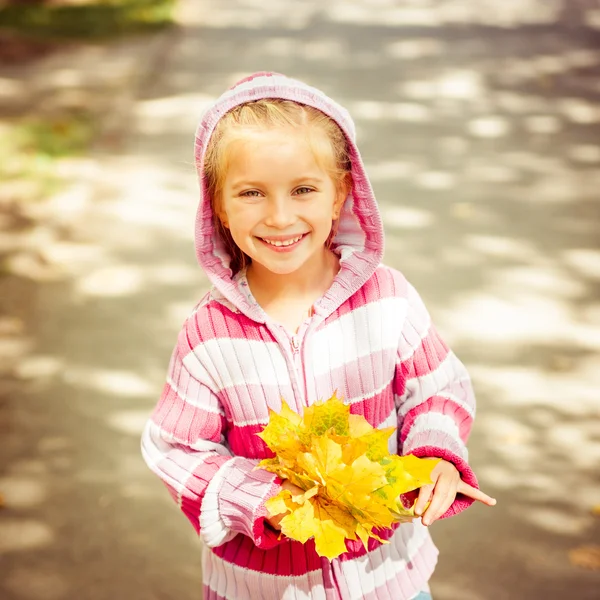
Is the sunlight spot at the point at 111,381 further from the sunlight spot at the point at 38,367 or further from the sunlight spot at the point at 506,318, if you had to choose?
the sunlight spot at the point at 506,318

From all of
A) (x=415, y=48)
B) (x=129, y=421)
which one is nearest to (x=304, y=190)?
(x=129, y=421)

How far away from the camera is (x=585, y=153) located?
652cm

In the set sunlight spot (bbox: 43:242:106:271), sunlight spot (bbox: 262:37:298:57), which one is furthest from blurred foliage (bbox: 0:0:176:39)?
sunlight spot (bbox: 43:242:106:271)

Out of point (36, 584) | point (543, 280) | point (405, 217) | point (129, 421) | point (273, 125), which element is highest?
point (273, 125)

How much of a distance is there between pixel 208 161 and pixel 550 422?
2.58 meters

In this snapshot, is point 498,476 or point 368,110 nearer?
point 498,476

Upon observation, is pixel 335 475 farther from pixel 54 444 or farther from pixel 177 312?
pixel 177 312

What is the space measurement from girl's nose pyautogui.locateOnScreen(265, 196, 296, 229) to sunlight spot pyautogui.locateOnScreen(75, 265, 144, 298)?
11.3 ft

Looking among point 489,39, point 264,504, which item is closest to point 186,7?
point 489,39

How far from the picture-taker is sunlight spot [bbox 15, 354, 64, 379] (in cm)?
459

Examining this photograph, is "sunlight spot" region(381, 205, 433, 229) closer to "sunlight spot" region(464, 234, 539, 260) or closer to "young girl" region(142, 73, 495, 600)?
"sunlight spot" region(464, 234, 539, 260)

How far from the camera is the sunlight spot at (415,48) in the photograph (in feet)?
28.3

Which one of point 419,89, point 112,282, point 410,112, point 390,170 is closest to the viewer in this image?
point 112,282

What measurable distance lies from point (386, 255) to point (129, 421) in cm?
194
